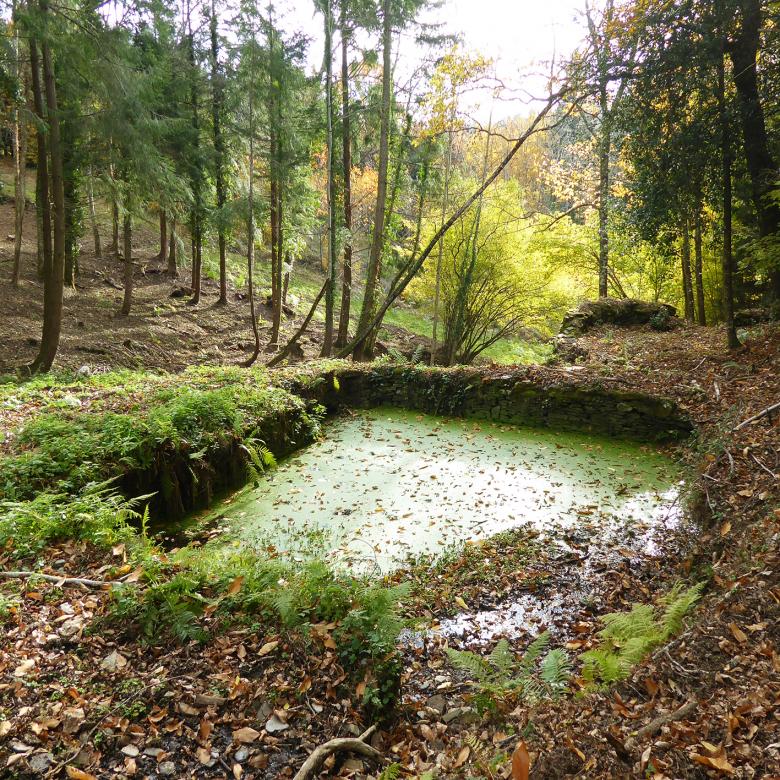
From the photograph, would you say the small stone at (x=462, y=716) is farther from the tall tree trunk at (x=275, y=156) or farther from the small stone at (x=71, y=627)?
the tall tree trunk at (x=275, y=156)

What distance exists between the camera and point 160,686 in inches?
95.7

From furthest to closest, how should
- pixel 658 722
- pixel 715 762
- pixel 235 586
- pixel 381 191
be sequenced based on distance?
pixel 381 191 → pixel 235 586 → pixel 658 722 → pixel 715 762

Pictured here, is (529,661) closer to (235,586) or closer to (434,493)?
(235,586)

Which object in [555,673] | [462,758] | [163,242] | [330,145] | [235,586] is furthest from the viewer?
[163,242]

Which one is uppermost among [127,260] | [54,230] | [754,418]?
[127,260]

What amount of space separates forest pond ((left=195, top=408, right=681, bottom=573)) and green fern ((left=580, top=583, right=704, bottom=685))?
1.81 m

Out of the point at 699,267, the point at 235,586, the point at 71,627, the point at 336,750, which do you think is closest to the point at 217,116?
the point at 699,267

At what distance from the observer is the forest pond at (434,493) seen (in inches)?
188

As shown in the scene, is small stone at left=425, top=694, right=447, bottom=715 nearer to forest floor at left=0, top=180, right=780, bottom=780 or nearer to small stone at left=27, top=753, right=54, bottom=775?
forest floor at left=0, top=180, right=780, bottom=780

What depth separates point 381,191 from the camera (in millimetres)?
10945

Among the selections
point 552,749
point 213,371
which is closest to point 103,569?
point 552,749

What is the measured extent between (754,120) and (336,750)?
29.6 feet

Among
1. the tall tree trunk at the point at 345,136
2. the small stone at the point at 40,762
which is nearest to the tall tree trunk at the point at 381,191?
the tall tree trunk at the point at 345,136

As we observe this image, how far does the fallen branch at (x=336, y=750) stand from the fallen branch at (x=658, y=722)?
44.1 inches
